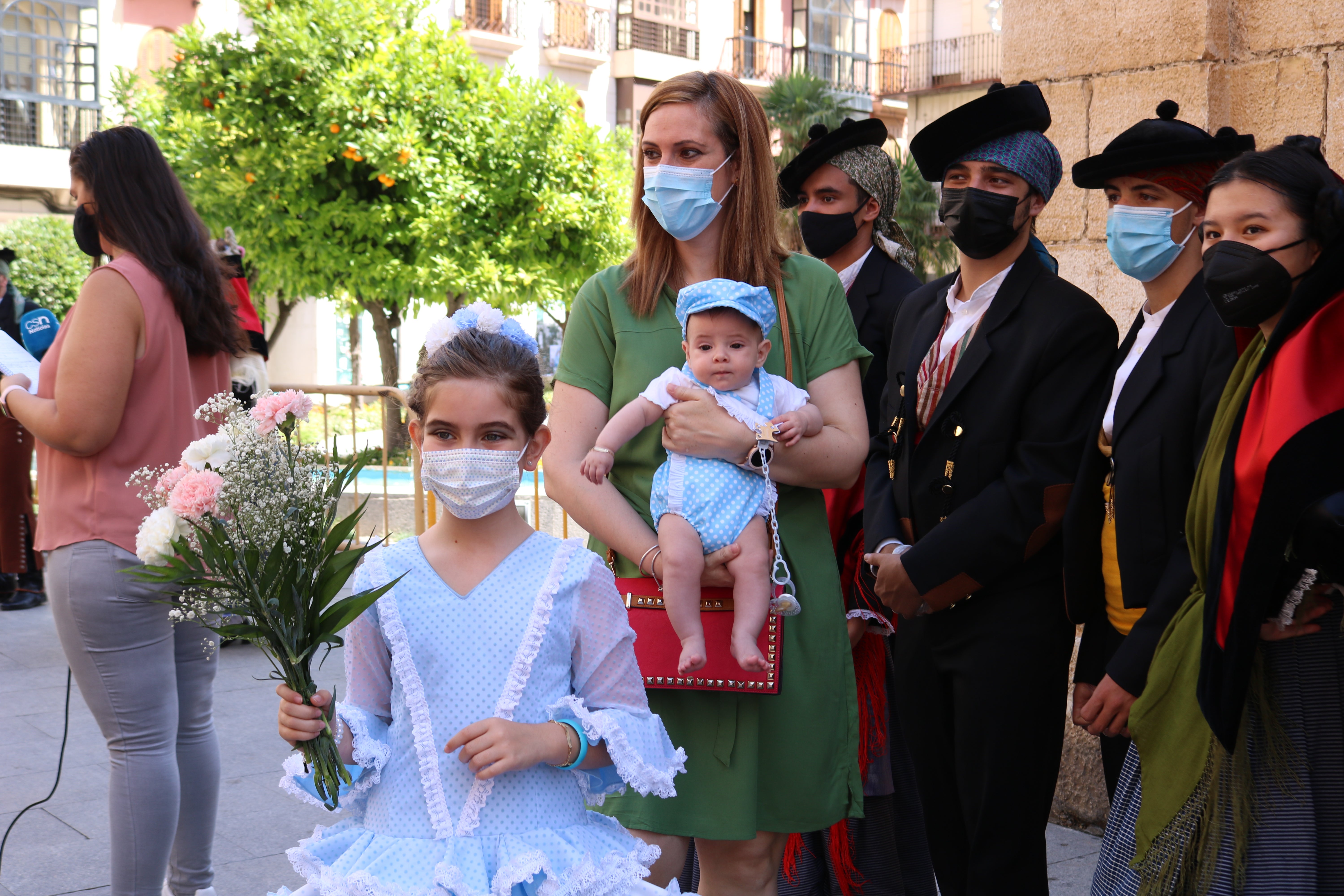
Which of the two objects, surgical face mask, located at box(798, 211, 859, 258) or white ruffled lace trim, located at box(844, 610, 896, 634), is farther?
surgical face mask, located at box(798, 211, 859, 258)

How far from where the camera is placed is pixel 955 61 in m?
32.9

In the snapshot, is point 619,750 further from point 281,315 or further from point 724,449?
point 281,315

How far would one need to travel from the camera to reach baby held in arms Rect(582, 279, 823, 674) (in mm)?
2816

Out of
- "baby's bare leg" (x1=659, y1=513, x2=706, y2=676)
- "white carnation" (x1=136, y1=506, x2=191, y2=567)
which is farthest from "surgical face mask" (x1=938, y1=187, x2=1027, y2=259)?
"white carnation" (x1=136, y1=506, x2=191, y2=567)

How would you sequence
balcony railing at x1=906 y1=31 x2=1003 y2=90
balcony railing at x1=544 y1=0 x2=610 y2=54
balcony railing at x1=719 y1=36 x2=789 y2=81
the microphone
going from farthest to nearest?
balcony railing at x1=719 y1=36 x2=789 y2=81
balcony railing at x1=906 y1=31 x2=1003 y2=90
balcony railing at x1=544 y1=0 x2=610 y2=54
the microphone

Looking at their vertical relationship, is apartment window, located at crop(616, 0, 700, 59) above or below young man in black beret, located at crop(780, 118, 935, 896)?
above

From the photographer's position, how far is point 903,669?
337cm

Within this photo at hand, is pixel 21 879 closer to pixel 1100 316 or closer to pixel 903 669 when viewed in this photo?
pixel 903 669

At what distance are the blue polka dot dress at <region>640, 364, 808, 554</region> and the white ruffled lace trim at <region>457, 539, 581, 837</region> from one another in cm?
44

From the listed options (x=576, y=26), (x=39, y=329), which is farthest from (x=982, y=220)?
(x=576, y=26)

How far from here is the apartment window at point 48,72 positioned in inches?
936

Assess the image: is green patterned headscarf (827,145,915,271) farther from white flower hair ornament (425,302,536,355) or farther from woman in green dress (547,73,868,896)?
white flower hair ornament (425,302,536,355)

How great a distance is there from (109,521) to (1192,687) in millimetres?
2730

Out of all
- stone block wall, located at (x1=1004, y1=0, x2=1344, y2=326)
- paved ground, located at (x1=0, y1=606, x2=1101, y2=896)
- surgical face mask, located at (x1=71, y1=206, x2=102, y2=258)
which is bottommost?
paved ground, located at (x1=0, y1=606, x2=1101, y2=896)
